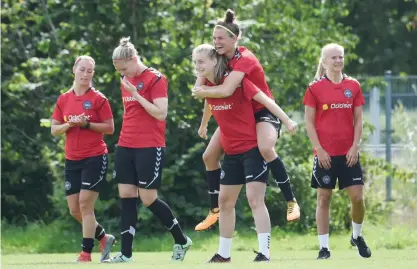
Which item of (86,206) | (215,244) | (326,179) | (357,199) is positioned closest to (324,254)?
(357,199)

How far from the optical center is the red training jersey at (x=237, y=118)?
1144 cm

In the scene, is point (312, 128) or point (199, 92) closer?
point (199, 92)

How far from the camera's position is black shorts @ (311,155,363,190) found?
493 inches

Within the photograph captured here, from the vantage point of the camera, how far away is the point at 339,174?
41.3 ft

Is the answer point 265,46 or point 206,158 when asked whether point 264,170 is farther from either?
point 265,46

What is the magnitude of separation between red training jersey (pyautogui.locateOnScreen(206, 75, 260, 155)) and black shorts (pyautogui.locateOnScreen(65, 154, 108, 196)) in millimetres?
1844

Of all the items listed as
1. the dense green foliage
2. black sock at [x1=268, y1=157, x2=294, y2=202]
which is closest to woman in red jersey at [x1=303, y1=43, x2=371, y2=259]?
black sock at [x1=268, y1=157, x2=294, y2=202]

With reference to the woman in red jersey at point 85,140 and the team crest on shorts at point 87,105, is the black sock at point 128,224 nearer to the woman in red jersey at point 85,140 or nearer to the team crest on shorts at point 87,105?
the woman in red jersey at point 85,140

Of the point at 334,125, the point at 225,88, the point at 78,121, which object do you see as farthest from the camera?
the point at 78,121

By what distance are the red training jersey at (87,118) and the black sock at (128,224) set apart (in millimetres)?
860

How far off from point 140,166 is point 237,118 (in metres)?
1.20

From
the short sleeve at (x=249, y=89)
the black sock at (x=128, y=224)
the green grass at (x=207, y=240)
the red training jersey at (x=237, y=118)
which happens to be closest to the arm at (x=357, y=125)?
the red training jersey at (x=237, y=118)

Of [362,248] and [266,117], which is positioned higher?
[266,117]

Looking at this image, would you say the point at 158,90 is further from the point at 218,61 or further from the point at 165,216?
the point at 165,216
